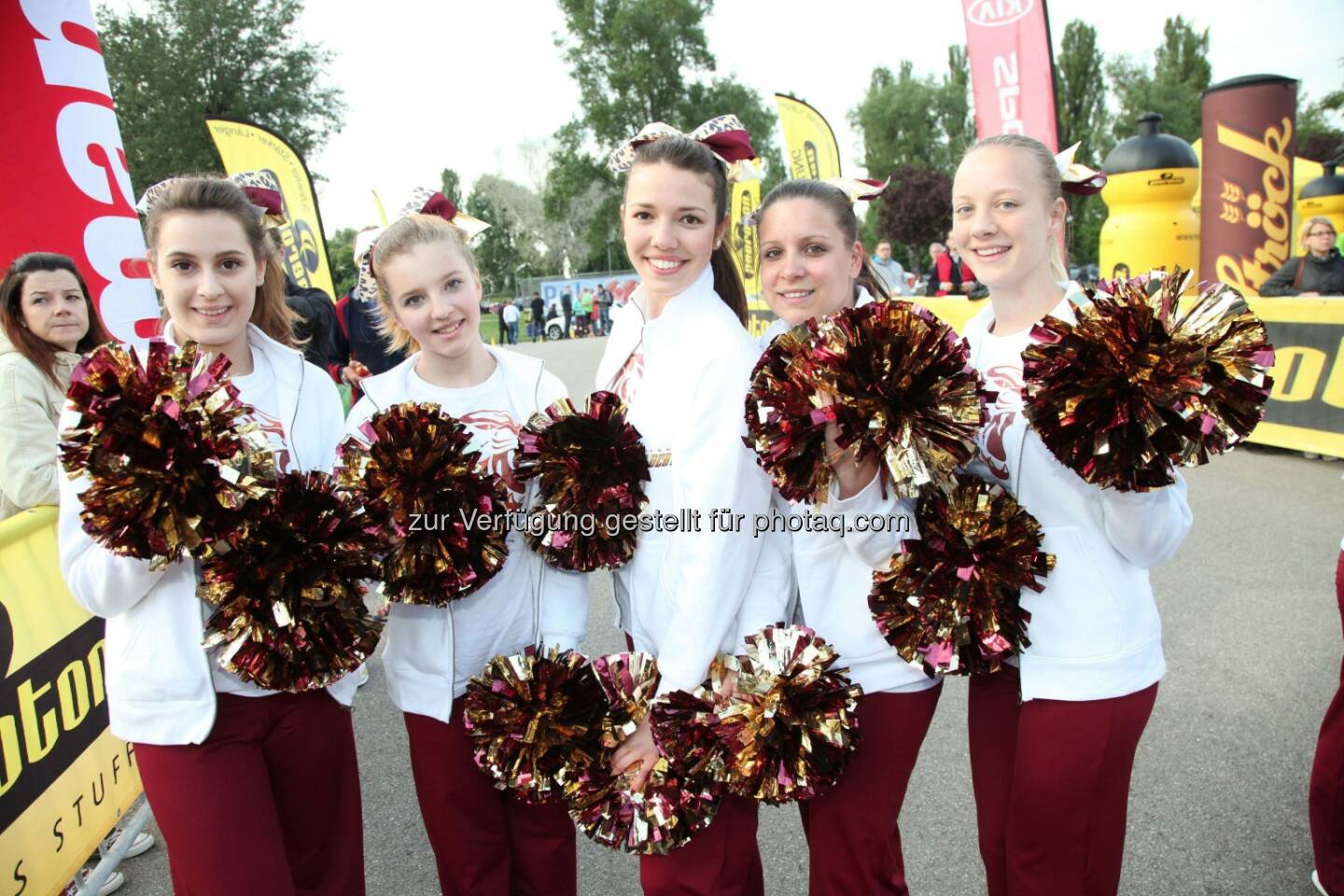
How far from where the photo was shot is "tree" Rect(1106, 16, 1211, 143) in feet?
132

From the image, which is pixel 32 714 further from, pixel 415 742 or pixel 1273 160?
pixel 1273 160

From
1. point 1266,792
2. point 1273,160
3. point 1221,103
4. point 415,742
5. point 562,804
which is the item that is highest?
point 1221,103

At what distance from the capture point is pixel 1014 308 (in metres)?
1.89

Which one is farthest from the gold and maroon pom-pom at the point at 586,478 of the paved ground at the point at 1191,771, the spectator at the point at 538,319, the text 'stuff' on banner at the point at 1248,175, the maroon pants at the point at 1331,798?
the spectator at the point at 538,319

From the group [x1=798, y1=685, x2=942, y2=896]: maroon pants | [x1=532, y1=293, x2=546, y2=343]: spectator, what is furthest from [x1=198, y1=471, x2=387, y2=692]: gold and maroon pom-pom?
[x1=532, y1=293, x2=546, y2=343]: spectator

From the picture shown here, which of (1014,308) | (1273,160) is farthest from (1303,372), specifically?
(1014,308)

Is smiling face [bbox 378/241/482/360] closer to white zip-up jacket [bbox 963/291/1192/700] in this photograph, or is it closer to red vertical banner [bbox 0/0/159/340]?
white zip-up jacket [bbox 963/291/1192/700]

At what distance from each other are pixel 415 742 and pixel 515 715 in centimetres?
32

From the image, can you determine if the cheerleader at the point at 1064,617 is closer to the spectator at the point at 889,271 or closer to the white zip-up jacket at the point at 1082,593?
the white zip-up jacket at the point at 1082,593

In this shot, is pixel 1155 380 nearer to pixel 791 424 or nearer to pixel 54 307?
pixel 791 424

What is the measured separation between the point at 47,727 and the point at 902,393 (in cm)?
272

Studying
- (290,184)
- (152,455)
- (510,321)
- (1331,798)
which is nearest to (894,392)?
(152,455)

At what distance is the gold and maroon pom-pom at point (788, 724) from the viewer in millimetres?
1701

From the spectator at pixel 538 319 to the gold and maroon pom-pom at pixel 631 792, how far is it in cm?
2750
